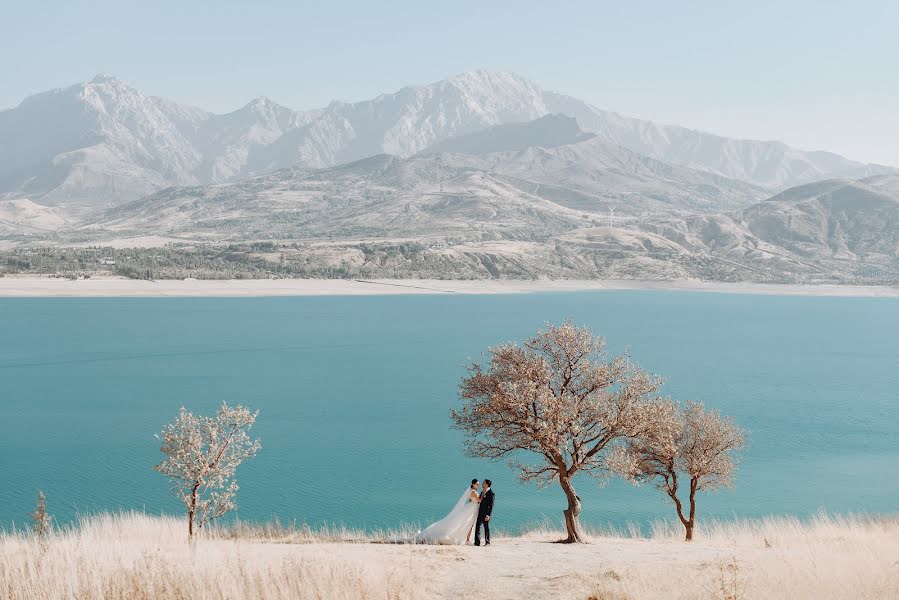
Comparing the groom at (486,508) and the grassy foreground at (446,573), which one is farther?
the groom at (486,508)

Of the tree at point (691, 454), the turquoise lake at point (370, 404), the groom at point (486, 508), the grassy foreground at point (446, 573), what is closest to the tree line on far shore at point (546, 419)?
the tree at point (691, 454)

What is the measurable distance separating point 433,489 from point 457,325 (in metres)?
95.4

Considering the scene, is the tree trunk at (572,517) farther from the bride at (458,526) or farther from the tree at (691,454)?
the tree at (691,454)

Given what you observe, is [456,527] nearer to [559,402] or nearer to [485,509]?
[485,509]

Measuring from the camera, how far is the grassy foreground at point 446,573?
34.6 ft

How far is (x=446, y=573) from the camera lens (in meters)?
18.1

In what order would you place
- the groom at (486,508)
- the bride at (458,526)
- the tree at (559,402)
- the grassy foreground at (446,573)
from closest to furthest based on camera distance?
the grassy foreground at (446,573) < the groom at (486,508) < the bride at (458,526) < the tree at (559,402)

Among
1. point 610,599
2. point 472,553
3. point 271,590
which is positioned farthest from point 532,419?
point 271,590

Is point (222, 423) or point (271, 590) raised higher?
point (271, 590)

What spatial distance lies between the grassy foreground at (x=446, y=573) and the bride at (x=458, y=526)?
1.13 meters

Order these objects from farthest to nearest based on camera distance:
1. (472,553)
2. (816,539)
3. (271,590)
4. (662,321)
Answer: (662,321) < (816,539) < (472,553) < (271,590)

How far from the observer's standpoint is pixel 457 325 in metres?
142

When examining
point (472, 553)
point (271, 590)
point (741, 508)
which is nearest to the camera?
point (271, 590)

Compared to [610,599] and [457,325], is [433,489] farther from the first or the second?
[457,325]
